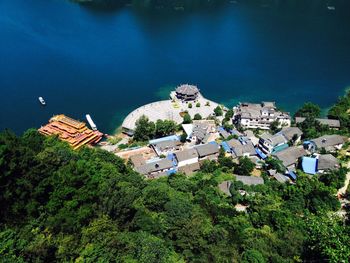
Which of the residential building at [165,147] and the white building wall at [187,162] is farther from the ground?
the residential building at [165,147]

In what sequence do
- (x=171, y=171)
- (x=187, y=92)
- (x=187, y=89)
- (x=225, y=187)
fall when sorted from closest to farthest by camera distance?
(x=225, y=187)
(x=171, y=171)
(x=187, y=92)
(x=187, y=89)

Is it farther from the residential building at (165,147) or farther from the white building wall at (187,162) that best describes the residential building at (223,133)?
the white building wall at (187,162)

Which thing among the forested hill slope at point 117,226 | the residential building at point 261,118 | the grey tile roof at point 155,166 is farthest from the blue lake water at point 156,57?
the forested hill slope at point 117,226

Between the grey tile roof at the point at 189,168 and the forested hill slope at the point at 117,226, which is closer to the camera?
the forested hill slope at the point at 117,226

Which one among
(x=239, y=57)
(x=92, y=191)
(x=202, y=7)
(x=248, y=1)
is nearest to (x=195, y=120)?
(x=239, y=57)

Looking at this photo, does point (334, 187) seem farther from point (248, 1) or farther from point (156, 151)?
point (248, 1)

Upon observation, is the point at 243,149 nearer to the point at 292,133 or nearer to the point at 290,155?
the point at 290,155

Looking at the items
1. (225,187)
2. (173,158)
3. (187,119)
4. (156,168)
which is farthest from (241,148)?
(156,168)
